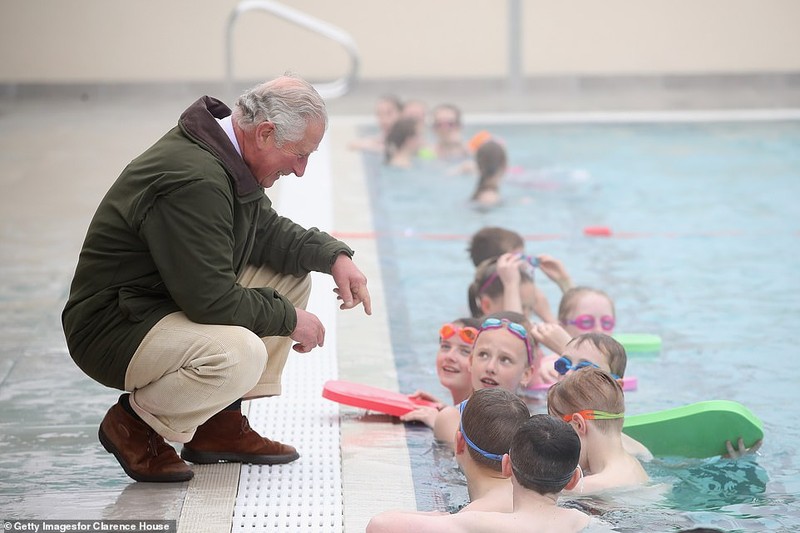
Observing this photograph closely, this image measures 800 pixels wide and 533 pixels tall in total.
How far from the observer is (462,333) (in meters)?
4.25

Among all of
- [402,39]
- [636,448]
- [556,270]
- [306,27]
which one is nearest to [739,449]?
[636,448]

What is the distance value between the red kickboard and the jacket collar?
1.11m

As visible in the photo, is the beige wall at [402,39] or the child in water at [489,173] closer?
the child in water at [489,173]

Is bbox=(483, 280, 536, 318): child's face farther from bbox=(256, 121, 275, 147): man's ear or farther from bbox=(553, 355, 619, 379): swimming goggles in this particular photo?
bbox=(256, 121, 275, 147): man's ear

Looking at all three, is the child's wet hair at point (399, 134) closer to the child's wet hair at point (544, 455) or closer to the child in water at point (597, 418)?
the child in water at point (597, 418)

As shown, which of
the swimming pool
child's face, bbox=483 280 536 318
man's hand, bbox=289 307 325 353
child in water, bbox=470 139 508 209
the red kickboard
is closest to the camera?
man's hand, bbox=289 307 325 353

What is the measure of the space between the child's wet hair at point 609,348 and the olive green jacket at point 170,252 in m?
1.20

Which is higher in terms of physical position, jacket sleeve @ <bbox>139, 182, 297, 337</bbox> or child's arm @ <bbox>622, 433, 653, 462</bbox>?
jacket sleeve @ <bbox>139, 182, 297, 337</bbox>

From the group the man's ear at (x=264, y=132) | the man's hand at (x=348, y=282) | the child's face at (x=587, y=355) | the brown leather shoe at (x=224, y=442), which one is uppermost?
the man's ear at (x=264, y=132)

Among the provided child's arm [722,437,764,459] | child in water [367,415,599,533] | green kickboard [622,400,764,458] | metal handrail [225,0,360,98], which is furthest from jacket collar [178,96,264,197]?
metal handrail [225,0,360,98]

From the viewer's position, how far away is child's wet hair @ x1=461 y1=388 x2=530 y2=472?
3.22 metres

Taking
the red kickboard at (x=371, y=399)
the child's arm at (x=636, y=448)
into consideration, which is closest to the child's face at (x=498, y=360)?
the red kickboard at (x=371, y=399)

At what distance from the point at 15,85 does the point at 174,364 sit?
37.8ft

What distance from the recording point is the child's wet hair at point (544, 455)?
2.89 m
